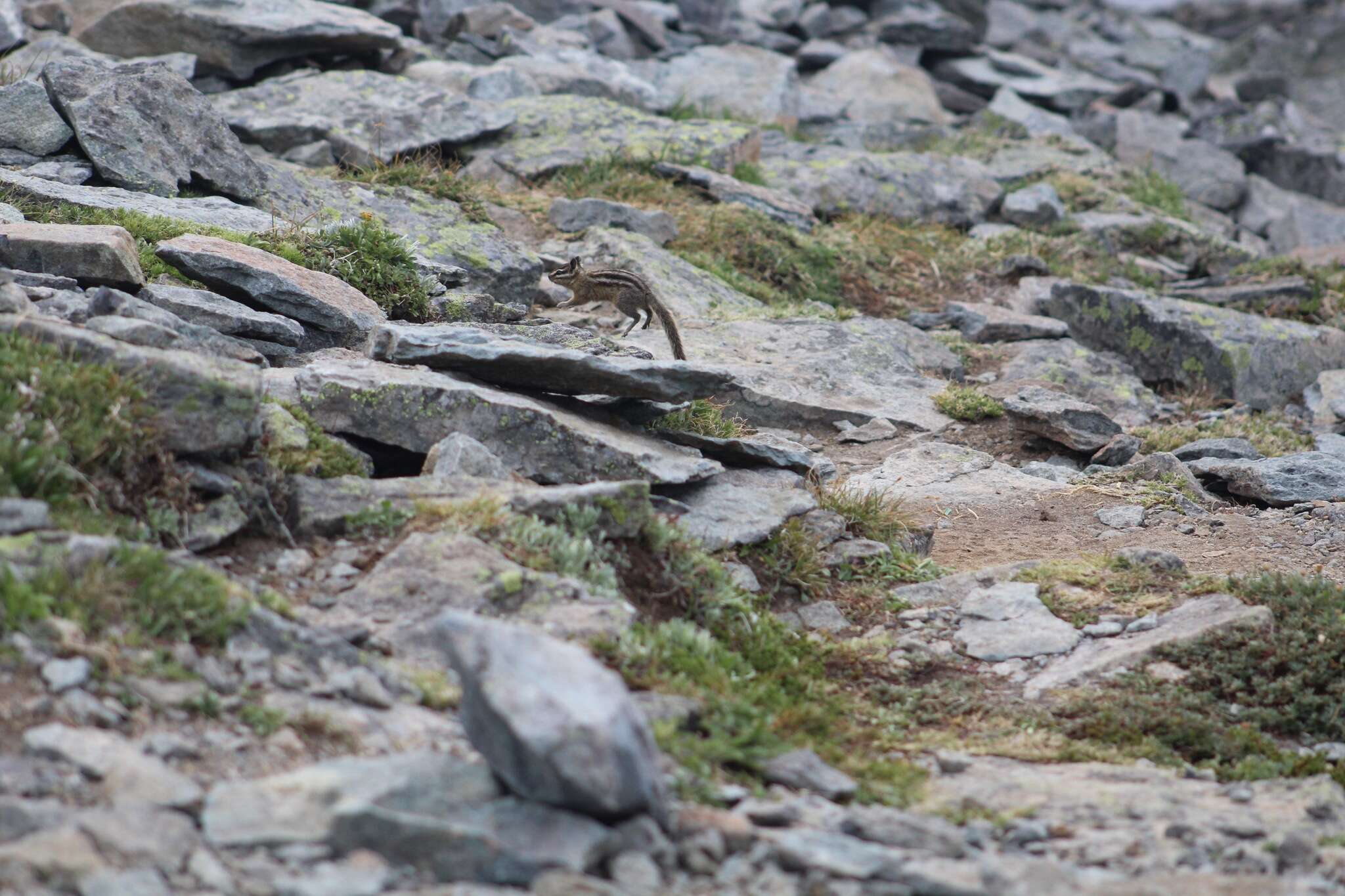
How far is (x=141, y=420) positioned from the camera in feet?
19.6

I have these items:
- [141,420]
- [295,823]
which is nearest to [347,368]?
[141,420]

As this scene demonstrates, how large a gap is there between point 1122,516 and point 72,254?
8325 mm

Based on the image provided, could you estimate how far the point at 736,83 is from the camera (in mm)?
23219

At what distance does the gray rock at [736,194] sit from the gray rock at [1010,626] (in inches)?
364

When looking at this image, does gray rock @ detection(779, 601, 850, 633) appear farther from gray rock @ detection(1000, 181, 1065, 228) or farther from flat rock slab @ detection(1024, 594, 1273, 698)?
gray rock @ detection(1000, 181, 1065, 228)

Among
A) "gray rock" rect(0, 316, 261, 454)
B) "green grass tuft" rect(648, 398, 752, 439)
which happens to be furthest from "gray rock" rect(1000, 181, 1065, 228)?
"gray rock" rect(0, 316, 261, 454)

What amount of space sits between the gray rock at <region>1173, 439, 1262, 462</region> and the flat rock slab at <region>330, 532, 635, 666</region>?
7.73 metres

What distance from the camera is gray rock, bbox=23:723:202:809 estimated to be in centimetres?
418

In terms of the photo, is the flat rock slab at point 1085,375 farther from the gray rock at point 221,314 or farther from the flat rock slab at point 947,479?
the gray rock at point 221,314

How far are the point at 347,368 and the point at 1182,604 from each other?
19.0 feet

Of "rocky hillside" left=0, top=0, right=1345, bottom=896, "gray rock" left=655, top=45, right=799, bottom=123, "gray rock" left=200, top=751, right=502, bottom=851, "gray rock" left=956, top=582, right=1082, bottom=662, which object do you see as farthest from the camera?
"gray rock" left=655, top=45, right=799, bottom=123

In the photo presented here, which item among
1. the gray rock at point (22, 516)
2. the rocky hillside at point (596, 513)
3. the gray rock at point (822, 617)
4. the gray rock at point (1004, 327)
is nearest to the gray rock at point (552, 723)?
the rocky hillside at point (596, 513)

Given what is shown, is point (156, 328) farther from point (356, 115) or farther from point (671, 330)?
point (356, 115)

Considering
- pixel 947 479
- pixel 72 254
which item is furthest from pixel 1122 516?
pixel 72 254
